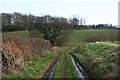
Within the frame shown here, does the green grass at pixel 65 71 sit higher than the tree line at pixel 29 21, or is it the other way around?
the tree line at pixel 29 21

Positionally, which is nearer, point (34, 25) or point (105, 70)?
point (105, 70)

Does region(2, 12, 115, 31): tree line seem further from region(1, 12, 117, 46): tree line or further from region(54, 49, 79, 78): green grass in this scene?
region(54, 49, 79, 78): green grass

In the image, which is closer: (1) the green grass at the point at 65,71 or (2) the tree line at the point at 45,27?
(1) the green grass at the point at 65,71

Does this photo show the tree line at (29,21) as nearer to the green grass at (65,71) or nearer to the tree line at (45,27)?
the tree line at (45,27)

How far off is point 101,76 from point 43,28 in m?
70.3

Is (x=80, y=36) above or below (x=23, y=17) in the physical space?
below

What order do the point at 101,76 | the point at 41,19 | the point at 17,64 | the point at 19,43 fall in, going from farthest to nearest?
the point at 41,19, the point at 19,43, the point at 17,64, the point at 101,76

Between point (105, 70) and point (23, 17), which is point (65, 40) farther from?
point (105, 70)

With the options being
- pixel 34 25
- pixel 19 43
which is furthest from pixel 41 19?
pixel 19 43

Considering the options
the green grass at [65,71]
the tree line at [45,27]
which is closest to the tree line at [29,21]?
the tree line at [45,27]

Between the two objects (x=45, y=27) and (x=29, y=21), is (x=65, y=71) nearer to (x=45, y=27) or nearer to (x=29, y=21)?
(x=45, y=27)

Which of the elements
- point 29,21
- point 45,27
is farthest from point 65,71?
point 29,21

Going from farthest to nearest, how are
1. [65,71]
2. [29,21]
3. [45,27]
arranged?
[29,21] → [45,27] → [65,71]

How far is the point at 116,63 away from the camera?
67.0ft
